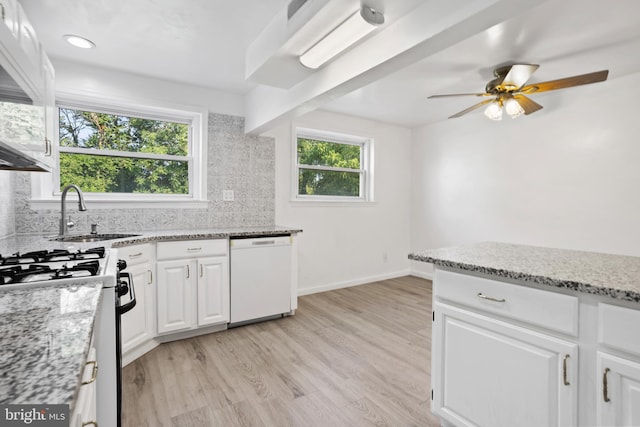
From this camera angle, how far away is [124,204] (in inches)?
112

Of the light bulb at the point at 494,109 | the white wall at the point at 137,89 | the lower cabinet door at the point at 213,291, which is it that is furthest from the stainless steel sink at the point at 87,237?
the light bulb at the point at 494,109

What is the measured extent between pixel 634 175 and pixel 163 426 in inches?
158

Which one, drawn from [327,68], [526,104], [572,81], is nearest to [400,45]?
[327,68]

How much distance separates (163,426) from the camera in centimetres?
162

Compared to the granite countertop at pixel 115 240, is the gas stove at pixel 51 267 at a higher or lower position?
lower

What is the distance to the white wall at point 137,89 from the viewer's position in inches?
104

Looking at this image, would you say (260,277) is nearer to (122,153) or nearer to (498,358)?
(122,153)

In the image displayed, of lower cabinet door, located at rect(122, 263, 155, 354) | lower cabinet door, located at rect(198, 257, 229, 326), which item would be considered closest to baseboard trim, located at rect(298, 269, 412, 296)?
lower cabinet door, located at rect(198, 257, 229, 326)

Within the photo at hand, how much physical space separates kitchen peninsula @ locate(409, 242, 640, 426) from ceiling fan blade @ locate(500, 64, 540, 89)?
1.47m

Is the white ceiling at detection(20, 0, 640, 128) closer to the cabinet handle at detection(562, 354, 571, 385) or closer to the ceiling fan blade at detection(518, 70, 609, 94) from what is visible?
the ceiling fan blade at detection(518, 70, 609, 94)

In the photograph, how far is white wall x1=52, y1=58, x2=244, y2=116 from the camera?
2633 millimetres

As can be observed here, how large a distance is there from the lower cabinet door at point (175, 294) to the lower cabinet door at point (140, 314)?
0.07 m

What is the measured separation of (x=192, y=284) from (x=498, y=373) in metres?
2.22

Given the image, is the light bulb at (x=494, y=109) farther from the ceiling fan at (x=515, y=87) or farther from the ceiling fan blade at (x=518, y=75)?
the ceiling fan blade at (x=518, y=75)
